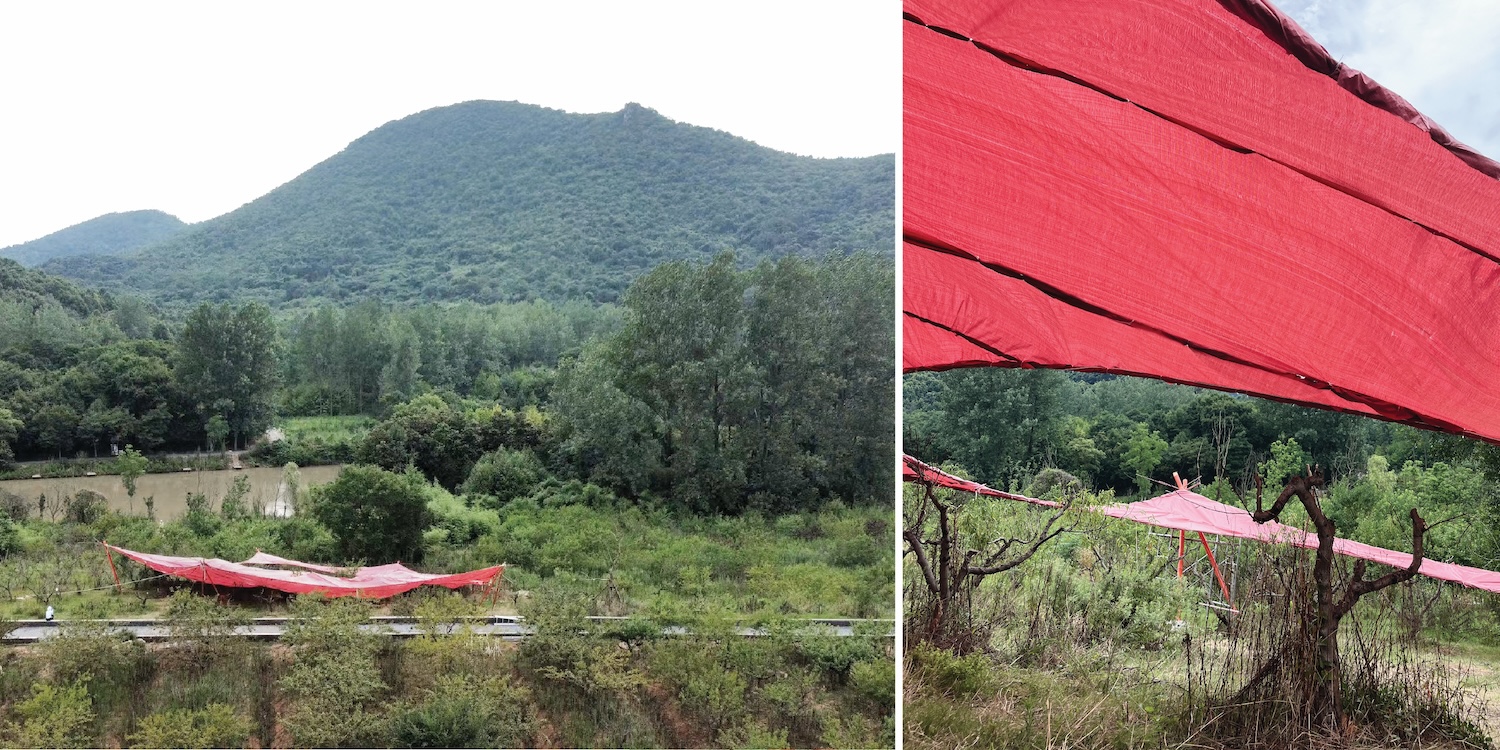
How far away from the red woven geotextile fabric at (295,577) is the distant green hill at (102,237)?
4.92 feet

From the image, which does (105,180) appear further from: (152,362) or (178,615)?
(178,615)

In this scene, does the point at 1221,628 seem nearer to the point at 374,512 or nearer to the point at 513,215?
the point at 374,512

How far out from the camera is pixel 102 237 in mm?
4168

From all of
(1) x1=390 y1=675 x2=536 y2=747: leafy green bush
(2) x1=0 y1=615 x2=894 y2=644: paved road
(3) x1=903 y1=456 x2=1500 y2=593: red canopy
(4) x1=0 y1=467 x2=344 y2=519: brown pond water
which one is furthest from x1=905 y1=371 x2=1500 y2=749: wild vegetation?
(4) x1=0 y1=467 x2=344 y2=519: brown pond water

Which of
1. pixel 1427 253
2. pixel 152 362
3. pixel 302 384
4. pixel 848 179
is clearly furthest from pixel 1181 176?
pixel 848 179

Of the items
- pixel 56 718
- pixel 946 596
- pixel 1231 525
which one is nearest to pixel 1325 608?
pixel 946 596

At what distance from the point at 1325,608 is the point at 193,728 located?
151 inches

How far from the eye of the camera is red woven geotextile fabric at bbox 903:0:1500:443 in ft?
3.71

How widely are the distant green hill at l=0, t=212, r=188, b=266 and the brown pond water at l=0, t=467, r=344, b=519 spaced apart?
110cm

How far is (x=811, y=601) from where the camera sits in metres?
4.61

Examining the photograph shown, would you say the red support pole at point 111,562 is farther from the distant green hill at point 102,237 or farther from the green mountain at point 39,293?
the distant green hill at point 102,237

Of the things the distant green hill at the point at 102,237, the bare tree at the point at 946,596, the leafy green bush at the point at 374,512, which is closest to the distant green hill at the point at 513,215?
the distant green hill at the point at 102,237

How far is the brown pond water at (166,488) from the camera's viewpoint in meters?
3.73

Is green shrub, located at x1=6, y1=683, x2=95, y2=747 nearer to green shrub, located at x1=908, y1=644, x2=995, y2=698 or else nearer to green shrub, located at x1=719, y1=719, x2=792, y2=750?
green shrub, located at x1=719, y1=719, x2=792, y2=750
